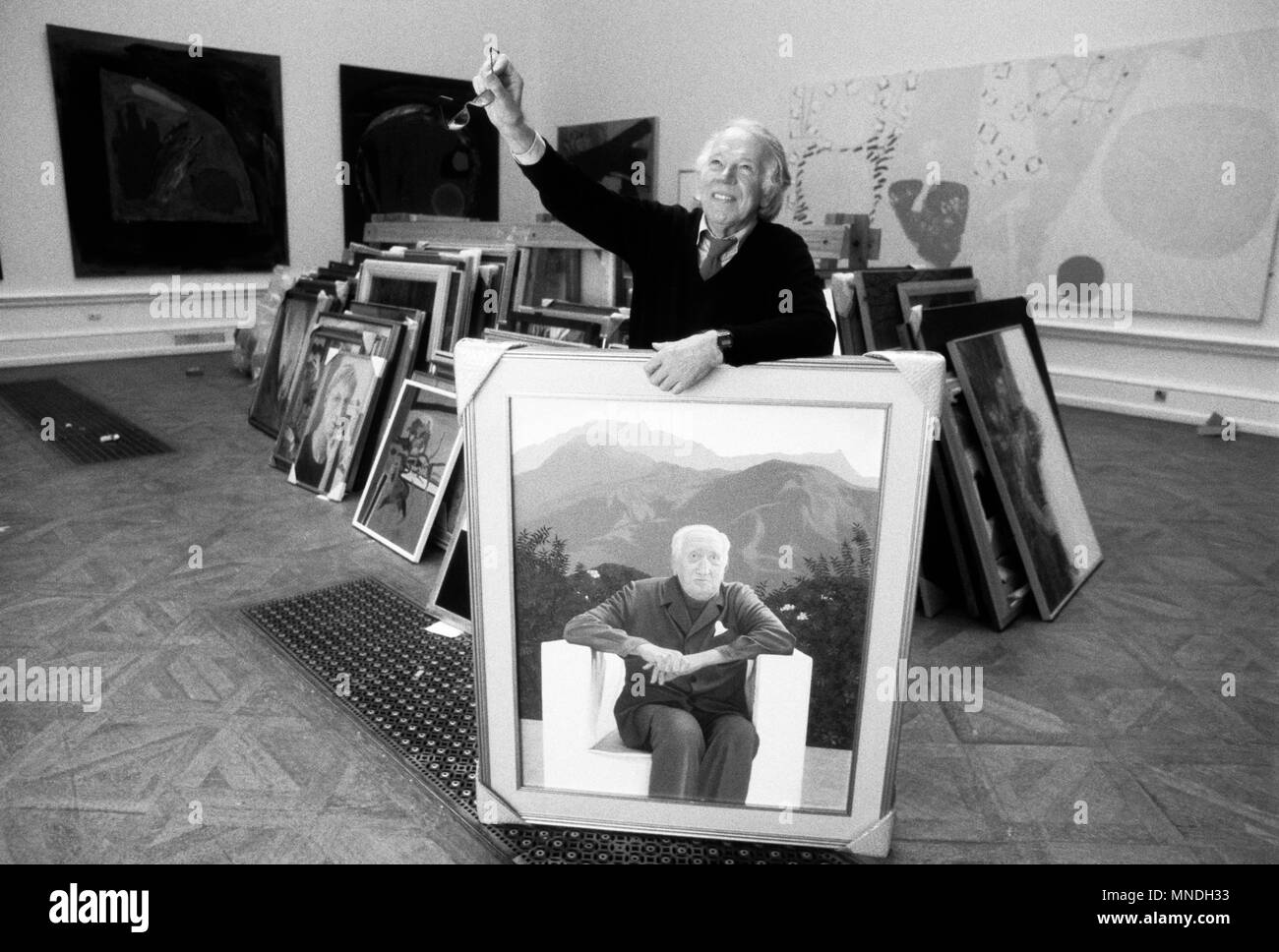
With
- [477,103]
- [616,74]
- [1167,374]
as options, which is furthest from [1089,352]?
[477,103]

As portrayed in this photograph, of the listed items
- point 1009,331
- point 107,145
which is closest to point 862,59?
point 1009,331

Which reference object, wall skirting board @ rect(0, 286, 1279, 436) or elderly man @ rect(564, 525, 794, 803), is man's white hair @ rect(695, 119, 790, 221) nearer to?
elderly man @ rect(564, 525, 794, 803)

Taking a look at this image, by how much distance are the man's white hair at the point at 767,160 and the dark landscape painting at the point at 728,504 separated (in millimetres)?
572

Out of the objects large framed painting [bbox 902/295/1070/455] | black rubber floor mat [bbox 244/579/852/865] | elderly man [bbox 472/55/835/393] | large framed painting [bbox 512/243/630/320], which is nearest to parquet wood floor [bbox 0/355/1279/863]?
black rubber floor mat [bbox 244/579/852/865]

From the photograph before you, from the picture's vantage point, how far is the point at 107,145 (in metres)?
7.27

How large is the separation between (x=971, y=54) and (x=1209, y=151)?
179 centimetres

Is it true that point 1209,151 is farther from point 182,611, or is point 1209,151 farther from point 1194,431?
point 182,611

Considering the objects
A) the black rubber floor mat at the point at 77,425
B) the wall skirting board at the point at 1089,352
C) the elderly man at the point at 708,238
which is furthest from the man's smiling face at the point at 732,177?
the wall skirting board at the point at 1089,352

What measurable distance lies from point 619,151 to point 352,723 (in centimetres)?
796

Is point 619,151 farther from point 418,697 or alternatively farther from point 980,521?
point 418,697

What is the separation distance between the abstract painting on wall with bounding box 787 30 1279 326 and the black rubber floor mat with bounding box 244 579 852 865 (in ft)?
17.3

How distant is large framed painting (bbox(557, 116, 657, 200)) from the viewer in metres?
8.82

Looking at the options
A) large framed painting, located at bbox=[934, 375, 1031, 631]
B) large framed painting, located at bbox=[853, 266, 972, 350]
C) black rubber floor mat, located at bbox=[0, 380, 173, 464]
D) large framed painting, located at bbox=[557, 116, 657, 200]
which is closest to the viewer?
large framed painting, located at bbox=[934, 375, 1031, 631]

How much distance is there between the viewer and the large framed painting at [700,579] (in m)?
1.58
